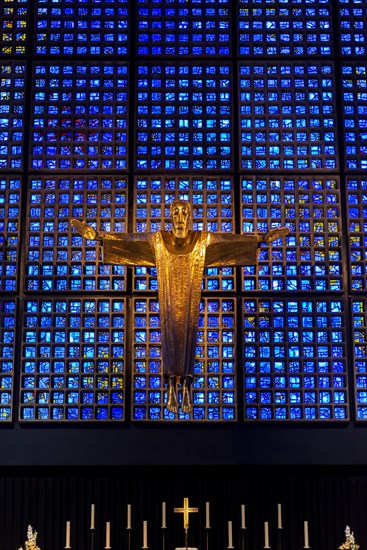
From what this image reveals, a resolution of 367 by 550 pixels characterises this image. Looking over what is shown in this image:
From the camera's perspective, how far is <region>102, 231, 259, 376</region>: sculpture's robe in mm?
11453

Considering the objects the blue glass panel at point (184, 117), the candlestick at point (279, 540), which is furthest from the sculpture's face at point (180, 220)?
the candlestick at point (279, 540)

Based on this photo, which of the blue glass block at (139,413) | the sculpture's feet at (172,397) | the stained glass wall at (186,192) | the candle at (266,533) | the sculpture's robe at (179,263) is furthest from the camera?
the stained glass wall at (186,192)

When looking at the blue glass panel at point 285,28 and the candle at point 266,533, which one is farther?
the blue glass panel at point 285,28

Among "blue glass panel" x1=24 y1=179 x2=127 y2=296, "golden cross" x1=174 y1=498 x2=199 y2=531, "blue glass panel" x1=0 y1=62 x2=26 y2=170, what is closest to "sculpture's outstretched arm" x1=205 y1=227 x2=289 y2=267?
"blue glass panel" x1=24 y1=179 x2=127 y2=296

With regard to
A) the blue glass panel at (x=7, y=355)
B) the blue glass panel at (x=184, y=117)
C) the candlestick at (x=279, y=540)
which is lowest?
the candlestick at (x=279, y=540)

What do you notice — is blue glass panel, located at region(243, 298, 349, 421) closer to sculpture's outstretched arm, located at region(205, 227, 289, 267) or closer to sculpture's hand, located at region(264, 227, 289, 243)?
sculpture's outstretched arm, located at region(205, 227, 289, 267)

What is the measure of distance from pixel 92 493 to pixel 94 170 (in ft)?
14.7

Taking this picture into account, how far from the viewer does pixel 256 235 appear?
11.9 metres

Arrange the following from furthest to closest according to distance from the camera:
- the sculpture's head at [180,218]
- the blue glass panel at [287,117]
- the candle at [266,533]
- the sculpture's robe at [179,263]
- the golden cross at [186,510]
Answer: the blue glass panel at [287,117] < the sculpture's head at [180,218] < the sculpture's robe at [179,263] < the golden cross at [186,510] < the candle at [266,533]

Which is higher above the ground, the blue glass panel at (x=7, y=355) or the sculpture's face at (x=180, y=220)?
the sculpture's face at (x=180, y=220)

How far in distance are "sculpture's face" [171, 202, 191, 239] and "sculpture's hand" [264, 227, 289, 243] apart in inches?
41.1

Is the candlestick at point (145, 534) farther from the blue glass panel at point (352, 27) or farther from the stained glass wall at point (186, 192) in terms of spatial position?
the blue glass panel at point (352, 27)

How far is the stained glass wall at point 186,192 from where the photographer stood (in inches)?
A: 491

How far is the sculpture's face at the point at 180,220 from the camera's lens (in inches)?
463
